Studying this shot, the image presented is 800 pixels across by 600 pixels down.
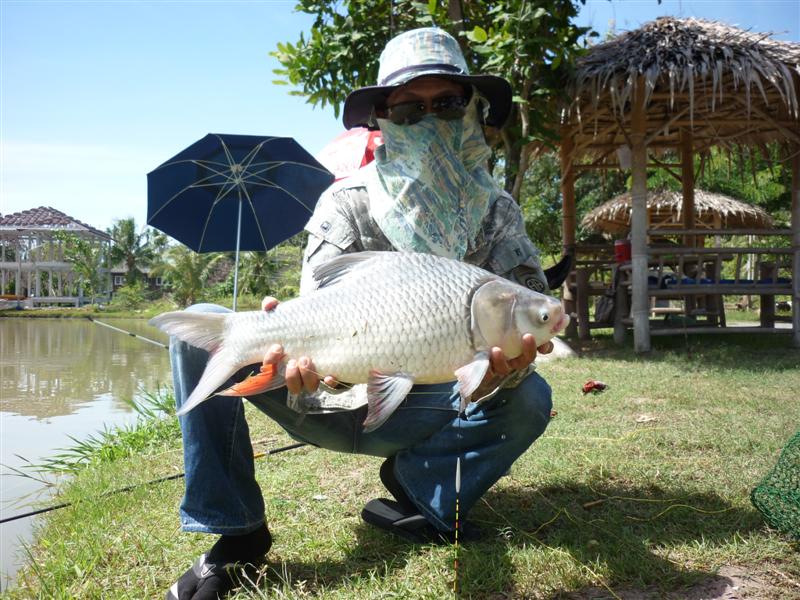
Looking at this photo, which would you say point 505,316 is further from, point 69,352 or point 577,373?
point 69,352

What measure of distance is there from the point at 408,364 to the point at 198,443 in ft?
2.30

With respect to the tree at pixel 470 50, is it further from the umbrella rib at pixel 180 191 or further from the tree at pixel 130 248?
the tree at pixel 130 248

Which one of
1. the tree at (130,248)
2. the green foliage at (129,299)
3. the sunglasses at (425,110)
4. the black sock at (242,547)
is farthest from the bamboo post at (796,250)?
the tree at (130,248)

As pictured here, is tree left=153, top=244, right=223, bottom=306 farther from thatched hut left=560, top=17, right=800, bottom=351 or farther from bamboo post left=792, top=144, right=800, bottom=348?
bamboo post left=792, top=144, right=800, bottom=348

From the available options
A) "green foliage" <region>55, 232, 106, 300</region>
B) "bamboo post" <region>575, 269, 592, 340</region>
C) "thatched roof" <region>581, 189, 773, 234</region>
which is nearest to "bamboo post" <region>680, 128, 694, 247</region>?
"bamboo post" <region>575, 269, 592, 340</region>

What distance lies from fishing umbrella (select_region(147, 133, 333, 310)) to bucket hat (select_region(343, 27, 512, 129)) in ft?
12.2

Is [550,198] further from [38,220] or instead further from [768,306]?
[38,220]

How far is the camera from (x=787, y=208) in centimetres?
1733

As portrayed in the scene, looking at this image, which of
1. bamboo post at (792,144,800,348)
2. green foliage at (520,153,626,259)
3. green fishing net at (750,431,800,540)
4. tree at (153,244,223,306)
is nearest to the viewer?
green fishing net at (750,431,800,540)

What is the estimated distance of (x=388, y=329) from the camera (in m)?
1.62

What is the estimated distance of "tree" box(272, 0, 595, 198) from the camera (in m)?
6.56

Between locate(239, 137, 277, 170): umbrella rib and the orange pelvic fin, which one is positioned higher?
locate(239, 137, 277, 170): umbrella rib

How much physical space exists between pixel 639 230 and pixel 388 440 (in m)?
6.14

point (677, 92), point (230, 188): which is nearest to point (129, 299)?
point (230, 188)
